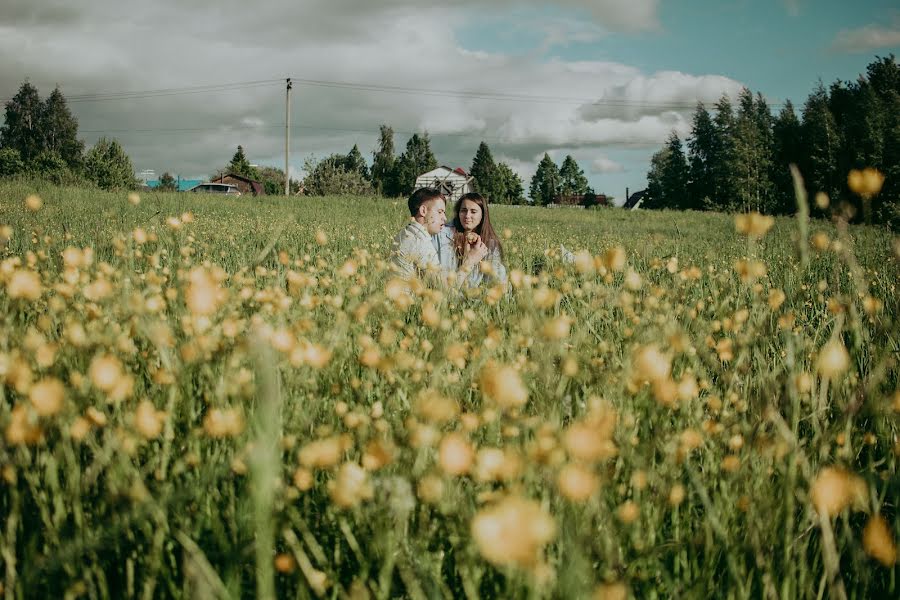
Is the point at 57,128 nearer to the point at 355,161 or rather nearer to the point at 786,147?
the point at 355,161

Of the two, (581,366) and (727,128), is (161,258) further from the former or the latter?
(727,128)

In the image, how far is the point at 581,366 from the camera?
5.04ft

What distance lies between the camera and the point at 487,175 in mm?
75438

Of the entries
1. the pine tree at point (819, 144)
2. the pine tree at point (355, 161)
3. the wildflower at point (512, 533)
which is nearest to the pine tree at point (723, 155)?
the pine tree at point (819, 144)

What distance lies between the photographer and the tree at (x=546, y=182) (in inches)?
3354

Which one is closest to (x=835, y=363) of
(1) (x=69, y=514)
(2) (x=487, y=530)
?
(2) (x=487, y=530)

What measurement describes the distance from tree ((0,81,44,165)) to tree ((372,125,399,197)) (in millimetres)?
31165

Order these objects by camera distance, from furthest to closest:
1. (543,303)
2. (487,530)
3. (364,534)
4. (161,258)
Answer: (161,258) < (543,303) < (364,534) < (487,530)

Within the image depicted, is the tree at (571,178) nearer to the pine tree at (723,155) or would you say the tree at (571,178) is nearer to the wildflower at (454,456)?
the pine tree at (723,155)

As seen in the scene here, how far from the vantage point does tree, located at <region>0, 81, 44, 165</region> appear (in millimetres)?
47562

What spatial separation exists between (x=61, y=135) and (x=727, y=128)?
55.9 meters

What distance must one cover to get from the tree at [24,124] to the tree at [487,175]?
149 ft

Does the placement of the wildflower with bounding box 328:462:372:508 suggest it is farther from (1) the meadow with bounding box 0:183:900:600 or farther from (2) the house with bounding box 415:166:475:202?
(2) the house with bounding box 415:166:475:202

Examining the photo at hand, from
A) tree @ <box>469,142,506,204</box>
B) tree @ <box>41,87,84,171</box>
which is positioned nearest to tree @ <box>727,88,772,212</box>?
tree @ <box>469,142,506,204</box>
